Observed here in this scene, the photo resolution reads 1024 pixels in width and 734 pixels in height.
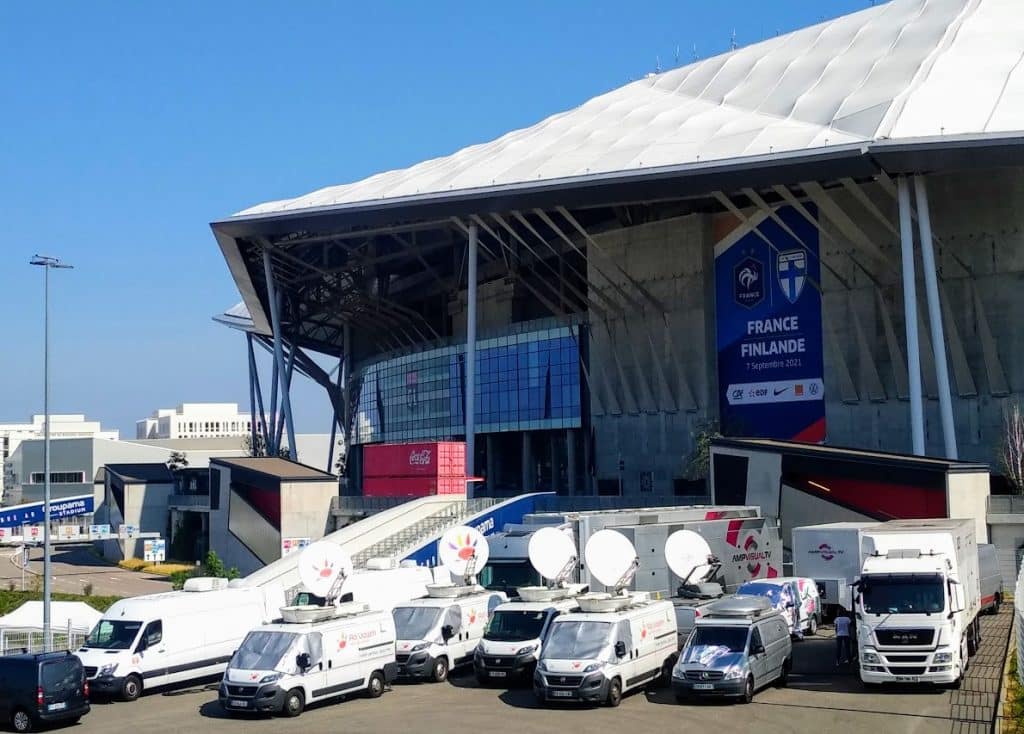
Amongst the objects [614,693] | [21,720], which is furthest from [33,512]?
[614,693]

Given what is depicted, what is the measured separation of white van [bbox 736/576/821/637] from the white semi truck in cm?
518

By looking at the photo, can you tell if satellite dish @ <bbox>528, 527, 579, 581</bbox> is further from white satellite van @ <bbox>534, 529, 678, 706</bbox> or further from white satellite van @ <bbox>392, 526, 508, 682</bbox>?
white satellite van @ <bbox>534, 529, 678, 706</bbox>

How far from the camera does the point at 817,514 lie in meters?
39.7

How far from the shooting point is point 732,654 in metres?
23.3

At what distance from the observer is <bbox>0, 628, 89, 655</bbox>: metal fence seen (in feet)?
109

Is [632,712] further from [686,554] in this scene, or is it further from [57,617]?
[57,617]

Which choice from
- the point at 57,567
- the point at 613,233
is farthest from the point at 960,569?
the point at 57,567

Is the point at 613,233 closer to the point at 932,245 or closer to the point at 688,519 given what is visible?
the point at 932,245

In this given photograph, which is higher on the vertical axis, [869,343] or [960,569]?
[869,343]

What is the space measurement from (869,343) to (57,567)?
52962 mm

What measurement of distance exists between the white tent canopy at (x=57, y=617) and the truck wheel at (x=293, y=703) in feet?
44.7

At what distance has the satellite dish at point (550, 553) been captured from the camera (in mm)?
28641

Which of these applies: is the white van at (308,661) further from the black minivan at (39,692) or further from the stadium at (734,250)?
the stadium at (734,250)

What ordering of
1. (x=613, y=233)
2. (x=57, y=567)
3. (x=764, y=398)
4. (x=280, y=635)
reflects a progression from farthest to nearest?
1. (x=57, y=567)
2. (x=613, y=233)
3. (x=764, y=398)
4. (x=280, y=635)
